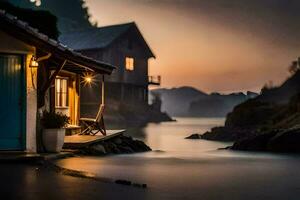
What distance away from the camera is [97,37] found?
61.2m

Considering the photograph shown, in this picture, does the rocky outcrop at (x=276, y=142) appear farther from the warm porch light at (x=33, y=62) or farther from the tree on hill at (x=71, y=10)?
the tree on hill at (x=71, y=10)

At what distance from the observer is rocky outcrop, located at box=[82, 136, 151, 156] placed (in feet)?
58.2

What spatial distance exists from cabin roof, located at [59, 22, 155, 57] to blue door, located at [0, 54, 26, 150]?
4284cm

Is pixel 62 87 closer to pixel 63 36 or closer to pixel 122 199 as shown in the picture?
pixel 122 199

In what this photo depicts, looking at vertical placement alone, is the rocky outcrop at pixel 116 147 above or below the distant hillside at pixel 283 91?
below

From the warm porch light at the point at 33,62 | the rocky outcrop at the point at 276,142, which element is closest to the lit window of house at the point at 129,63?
the rocky outcrop at the point at 276,142

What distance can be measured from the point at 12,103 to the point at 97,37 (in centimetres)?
4683

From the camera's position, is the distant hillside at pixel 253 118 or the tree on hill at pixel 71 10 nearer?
the distant hillside at pixel 253 118

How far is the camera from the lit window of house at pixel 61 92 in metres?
22.8

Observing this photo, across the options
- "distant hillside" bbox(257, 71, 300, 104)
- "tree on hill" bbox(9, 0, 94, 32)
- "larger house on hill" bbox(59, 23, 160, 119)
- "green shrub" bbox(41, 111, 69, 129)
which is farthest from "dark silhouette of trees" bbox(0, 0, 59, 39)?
"tree on hill" bbox(9, 0, 94, 32)

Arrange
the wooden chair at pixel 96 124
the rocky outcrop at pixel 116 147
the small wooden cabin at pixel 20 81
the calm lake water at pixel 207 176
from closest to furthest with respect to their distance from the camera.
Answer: the calm lake water at pixel 207 176
the small wooden cabin at pixel 20 81
the rocky outcrop at pixel 116 147
the wooden chair at pixel 96 124

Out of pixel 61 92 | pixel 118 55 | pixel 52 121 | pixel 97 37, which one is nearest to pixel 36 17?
pixel 61 92

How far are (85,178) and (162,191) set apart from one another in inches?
81.4

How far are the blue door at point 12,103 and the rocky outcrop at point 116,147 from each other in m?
2.82
